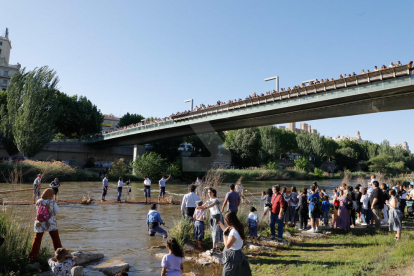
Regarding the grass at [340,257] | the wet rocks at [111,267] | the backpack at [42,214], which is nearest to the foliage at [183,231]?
the wet rocks at [111,267]

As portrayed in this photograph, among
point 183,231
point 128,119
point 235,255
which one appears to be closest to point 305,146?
point 128,119

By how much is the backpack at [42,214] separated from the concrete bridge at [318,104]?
70.8 feet

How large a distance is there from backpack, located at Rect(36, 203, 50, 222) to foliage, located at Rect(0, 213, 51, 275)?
0.55 meters

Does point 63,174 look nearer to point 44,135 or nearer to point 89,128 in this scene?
point 44,135

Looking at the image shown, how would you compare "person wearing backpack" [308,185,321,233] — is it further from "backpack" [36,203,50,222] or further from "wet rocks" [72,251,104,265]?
"backpack" [36,203,50,222]

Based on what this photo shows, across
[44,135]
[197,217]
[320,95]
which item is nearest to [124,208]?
[197,217]

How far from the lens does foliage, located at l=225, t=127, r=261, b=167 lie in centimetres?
5972

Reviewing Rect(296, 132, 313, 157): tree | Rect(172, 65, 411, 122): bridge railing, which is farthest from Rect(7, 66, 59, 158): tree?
Rect(296, 132, 313, 157): tree

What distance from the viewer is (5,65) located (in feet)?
267

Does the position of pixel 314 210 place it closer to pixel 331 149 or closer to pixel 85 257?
pixel 85 257

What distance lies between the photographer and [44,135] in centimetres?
4106

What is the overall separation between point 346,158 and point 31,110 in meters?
75.9

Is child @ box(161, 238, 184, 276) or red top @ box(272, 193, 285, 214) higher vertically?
red top @ box(272, 193, 285, 214)

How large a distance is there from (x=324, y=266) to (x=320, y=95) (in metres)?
20.5
